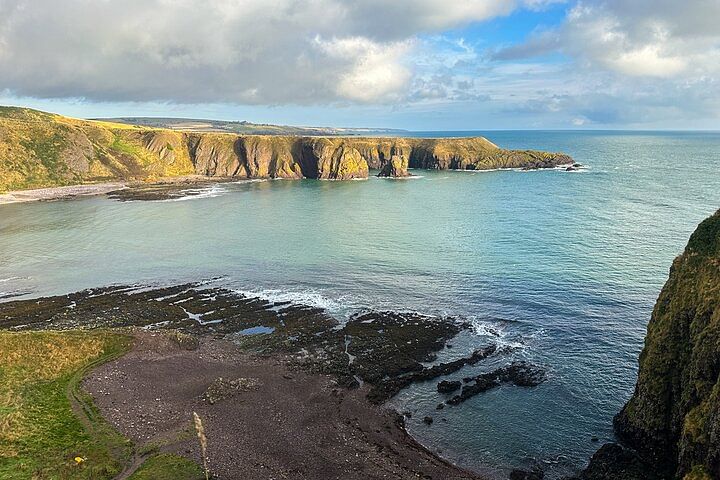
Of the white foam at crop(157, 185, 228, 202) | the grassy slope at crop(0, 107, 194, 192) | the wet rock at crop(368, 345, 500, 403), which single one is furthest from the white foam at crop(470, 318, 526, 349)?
the grassy slope at crop(0, 107, 194, 192)

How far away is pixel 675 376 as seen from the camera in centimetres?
3173

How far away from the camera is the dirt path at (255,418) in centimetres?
3241

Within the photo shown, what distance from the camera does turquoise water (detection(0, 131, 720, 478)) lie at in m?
38.9

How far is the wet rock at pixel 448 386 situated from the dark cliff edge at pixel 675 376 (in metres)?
12.1

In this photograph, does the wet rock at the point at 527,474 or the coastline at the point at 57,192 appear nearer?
the wet rock at the point at 527,474

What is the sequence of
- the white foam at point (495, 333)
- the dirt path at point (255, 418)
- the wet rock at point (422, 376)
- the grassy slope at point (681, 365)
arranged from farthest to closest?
the white foam at point (495, 333)
the wet rock at point (422, 376)
the dirt path at point (255, 418)
the grassy slope at point (681, 365)

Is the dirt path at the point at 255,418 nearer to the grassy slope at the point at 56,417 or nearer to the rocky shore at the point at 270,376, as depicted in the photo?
the rocky shore at the point at 270,376

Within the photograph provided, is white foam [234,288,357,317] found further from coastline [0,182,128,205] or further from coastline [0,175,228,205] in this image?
coastline [0,175,228,205]

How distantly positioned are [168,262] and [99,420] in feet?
158

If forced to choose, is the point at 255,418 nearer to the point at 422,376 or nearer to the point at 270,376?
the point at 270,376

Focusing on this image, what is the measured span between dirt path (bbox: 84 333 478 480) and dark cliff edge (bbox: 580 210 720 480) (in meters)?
10.6

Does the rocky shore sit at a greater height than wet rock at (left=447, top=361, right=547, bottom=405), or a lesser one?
lesser

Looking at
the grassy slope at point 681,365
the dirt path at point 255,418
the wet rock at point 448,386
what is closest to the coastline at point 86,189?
the dirt path at point 255,418

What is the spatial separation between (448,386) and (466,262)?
1436 inches
